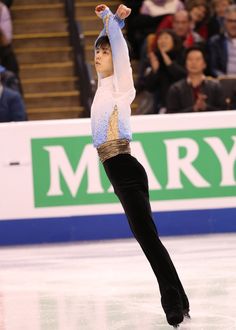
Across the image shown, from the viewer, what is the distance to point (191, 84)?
9.17m

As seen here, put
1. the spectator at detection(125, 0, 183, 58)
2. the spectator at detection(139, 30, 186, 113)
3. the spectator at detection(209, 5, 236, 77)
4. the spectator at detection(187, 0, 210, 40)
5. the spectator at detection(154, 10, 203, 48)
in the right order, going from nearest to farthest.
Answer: the spectator at detection(139, 30, 186, 113), the spectator at detection(209, 5, 236, 77), the spectator at detection(154, 10, 203, 48), the spectator at detection(187, 0, 210, 40), the spectator at detection(125, 0, 183, 58)

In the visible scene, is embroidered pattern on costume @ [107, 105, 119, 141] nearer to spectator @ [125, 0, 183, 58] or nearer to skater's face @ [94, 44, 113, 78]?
skater's face @ [94, 44, 113, 78]

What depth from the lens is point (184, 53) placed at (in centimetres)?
1004

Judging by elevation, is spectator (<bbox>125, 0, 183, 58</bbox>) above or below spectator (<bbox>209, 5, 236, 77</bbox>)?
above

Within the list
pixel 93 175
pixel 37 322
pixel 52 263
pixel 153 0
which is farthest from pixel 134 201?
pixel 153 0

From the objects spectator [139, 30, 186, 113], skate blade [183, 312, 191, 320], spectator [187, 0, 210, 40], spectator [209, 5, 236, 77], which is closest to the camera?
skate blade [183, 312, 191, 320]

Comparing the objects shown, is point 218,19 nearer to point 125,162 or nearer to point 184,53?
point 184,53

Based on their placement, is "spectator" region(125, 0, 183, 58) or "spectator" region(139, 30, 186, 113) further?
"spectator" region(125, 0, 183, 58)

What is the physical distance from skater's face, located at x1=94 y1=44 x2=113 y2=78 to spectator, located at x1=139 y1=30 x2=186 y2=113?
5.05m

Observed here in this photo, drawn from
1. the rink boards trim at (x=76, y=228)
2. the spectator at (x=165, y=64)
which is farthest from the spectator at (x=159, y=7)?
the rink boards trim at (x=76, y=228)

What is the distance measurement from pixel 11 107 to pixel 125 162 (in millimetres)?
4232

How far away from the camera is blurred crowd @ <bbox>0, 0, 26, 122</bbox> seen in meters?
8.90

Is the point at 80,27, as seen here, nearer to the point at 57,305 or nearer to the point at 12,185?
the point at 12,185

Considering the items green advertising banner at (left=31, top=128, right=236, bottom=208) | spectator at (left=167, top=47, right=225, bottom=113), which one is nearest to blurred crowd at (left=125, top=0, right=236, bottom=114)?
spectator at (left=167, top=47, right=225, bottom=113)
